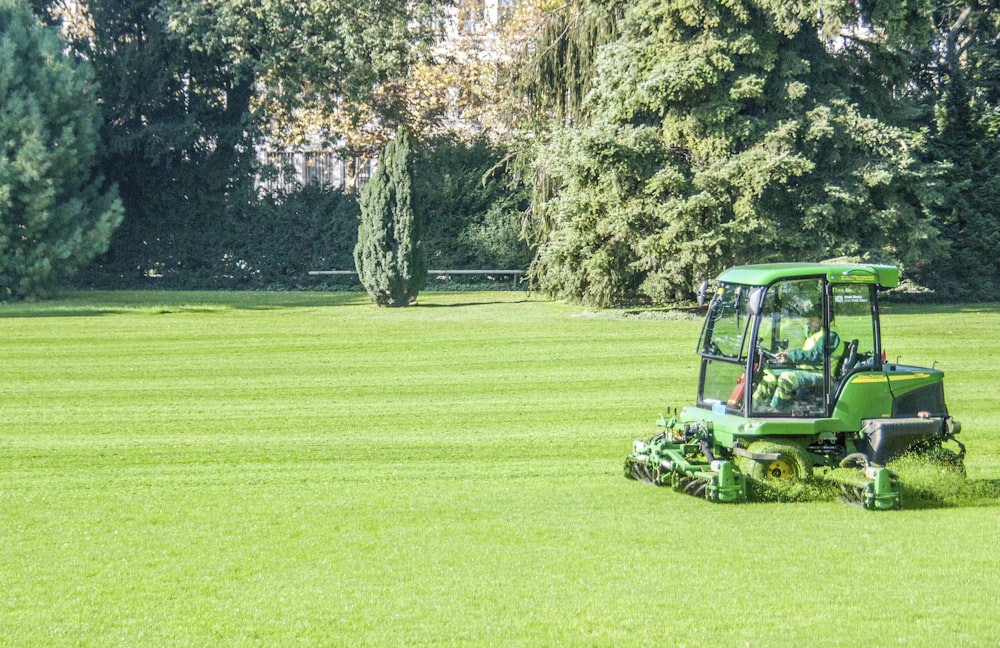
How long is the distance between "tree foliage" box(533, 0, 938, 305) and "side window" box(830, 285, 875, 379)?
17.2m

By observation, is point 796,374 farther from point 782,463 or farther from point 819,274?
point 819,274

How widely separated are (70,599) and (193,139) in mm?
31814

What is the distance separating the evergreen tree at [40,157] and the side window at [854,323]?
86.0 ft

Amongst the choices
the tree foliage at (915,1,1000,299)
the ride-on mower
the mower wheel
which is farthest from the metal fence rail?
the mower wheel

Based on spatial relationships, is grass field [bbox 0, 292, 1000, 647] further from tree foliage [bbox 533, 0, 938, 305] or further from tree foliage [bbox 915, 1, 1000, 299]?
tree foliage [bbox 915, 1, 1000, 299]

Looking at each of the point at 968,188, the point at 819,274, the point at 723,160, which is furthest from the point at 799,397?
the point at 968,188

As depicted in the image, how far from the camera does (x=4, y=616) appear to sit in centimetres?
738

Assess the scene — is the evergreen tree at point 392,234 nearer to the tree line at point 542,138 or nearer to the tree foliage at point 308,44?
the tree line at point 542,138

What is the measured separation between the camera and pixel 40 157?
32312 millimetres

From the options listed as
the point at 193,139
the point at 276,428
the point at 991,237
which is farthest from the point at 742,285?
the point at 193,139

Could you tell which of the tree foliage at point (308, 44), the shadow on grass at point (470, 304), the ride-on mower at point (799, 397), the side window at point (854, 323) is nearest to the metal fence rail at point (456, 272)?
the shadow on grass at point (470, 304)

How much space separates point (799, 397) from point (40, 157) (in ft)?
86.6

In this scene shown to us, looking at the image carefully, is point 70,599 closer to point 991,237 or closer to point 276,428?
point 276,428

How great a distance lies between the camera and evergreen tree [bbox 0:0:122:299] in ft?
106
